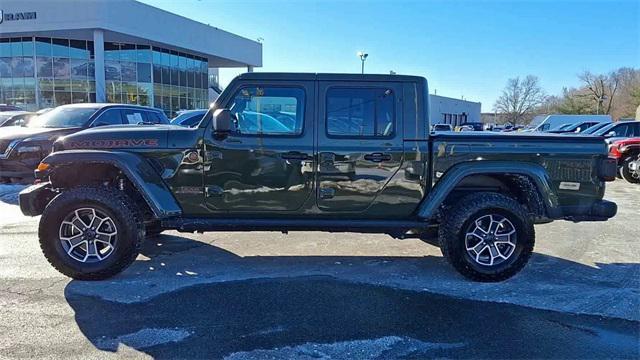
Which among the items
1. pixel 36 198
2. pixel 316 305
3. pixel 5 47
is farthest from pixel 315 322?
pixel 5 47

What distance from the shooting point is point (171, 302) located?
13.3 feet

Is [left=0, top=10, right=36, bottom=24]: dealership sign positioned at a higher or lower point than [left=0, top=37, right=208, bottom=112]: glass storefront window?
higher

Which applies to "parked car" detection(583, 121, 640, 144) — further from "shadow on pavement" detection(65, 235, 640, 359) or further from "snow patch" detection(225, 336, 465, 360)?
"snow patch" detection(225, 336, 465, 360)

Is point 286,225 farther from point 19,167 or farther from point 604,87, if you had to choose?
point 604,87

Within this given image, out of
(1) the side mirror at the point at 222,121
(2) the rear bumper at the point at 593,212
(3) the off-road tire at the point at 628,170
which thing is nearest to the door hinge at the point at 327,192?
(1) the side mirror at the point at 222,121

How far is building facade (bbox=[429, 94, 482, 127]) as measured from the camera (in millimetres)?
57375

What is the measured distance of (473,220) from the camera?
462 cm

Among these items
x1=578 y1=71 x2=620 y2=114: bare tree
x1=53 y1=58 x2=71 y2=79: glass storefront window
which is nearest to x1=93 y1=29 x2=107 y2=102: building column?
x1=53 y1=58 x2=71 y2=79: glass storefront window

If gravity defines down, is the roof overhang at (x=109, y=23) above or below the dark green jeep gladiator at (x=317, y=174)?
above

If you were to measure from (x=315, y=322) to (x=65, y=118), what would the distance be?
8891 millimetres

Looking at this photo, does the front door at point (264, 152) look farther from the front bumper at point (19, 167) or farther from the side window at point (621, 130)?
the side window at point (621, 130)

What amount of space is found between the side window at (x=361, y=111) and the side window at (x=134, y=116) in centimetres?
740

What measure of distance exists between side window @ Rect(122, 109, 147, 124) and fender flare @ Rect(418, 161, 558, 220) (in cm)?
821

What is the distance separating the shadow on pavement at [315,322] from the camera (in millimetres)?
3242
